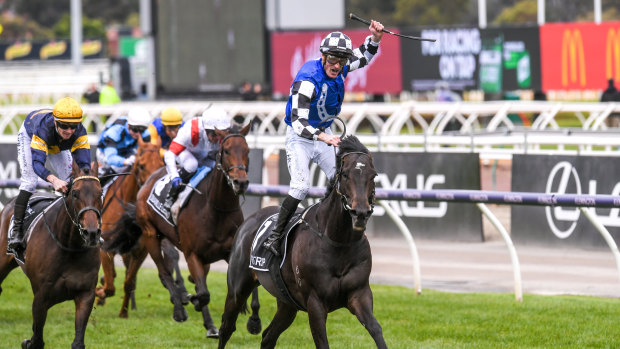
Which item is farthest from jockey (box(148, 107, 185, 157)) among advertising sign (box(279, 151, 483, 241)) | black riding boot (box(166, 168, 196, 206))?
advertising sign (box(279, 151, 483, 241))

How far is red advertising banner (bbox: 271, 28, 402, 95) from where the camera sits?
86.6 ft

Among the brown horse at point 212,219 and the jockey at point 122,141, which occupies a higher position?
the jockey at point 122,141

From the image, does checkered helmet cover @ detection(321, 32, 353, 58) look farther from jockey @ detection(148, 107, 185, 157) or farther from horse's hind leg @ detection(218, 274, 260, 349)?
jockey @ detection(148, 107, 185, 157)

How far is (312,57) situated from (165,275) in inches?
683

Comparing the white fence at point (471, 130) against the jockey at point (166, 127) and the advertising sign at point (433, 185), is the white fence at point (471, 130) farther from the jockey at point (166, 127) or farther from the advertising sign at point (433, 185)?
the jockey at point (166, 127)

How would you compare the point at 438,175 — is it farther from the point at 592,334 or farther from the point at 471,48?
the point at 471,48

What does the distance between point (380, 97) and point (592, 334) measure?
20112 mm

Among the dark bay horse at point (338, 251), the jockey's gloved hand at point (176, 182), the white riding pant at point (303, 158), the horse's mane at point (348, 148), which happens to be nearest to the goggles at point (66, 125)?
the white riding pant at point (303, 158)

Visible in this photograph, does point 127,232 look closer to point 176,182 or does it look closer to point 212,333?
point 176,182

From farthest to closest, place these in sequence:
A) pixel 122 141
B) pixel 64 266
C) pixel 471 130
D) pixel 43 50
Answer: pixel 43 50
pixel 471 130
pixel 122 141
pixel 64 266

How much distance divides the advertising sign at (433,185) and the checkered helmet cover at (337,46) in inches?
235

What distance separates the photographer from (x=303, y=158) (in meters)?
7.15

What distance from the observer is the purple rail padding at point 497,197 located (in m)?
8.58

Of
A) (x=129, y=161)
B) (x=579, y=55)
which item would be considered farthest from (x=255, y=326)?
(x=579, y=55)
